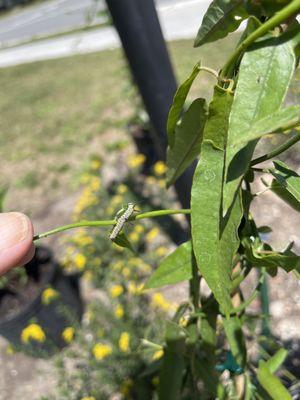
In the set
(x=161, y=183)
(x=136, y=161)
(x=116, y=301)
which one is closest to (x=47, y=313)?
(x=116, y=301)

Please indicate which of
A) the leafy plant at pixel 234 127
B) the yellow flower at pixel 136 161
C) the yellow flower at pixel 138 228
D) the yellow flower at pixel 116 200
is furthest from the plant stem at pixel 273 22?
the yellow flower at pixel 136 161

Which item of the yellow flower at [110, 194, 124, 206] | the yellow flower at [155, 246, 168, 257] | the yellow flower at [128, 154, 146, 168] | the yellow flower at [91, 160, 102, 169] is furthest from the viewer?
the yellow flower at [91, 160, 102, 169]

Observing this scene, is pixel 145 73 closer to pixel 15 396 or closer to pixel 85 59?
pixel 15 396

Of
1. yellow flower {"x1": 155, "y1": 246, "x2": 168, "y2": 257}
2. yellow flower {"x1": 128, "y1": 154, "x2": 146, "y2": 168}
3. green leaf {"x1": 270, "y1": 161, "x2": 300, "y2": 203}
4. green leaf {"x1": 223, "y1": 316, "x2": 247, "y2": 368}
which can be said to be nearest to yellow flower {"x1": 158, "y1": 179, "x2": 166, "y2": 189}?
yellow flower {"x1": 128, "y1": 154, "x2": 146, "y2": 168}

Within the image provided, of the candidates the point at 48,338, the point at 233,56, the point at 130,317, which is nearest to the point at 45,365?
the point at 48,338

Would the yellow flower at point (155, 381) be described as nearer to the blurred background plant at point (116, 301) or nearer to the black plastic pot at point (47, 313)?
the blurred background plant at point (116, 301)

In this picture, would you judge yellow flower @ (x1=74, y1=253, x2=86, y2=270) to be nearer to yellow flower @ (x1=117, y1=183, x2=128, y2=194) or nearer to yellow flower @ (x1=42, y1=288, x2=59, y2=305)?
yellow flower @ (x1=42, y1=288, x2=59, y2=305)

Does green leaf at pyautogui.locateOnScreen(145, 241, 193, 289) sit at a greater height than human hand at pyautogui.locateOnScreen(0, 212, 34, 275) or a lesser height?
lesser
